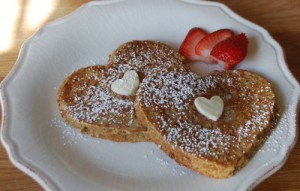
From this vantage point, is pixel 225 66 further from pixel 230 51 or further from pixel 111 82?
pixel 111 82

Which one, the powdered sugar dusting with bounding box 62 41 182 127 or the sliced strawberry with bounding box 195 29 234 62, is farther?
the sliced strawberry with bounding box 195 29 234 62

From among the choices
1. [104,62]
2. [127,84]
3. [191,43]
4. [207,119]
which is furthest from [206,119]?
[104,62]

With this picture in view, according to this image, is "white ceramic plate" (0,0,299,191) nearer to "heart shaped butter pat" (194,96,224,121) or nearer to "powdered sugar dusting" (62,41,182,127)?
"powdered sugar dusting" (62,41,182,127)

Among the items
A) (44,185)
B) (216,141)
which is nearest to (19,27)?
(44,185)

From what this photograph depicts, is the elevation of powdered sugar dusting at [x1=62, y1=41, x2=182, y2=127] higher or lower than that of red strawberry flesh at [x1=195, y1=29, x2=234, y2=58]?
lower

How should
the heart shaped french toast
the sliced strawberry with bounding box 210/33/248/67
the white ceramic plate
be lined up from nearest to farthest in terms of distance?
1. the white ceramic plate
2. the heart shaped french toast
3. the sliced strawberry with bounding box 210/33/248/67

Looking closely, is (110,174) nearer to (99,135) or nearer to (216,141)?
(99,135)

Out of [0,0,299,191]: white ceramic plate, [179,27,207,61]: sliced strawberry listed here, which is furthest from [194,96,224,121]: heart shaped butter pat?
[179,27,207,61]: sliced strawberry

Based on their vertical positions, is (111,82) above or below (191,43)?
below
